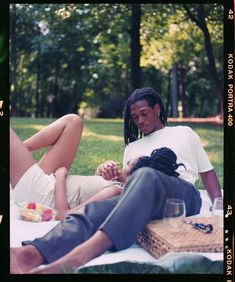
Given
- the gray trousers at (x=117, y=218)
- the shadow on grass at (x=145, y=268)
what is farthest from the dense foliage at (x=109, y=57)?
the shadow on grass at (x=145, y=268)

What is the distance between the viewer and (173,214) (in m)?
3.89

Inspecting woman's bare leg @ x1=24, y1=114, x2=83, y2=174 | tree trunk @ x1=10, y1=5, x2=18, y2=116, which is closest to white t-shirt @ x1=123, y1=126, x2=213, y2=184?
woman's bare leg @ x1=24, y1=114, x2=83, y2=174

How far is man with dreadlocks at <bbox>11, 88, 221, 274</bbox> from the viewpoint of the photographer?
12.6 ft

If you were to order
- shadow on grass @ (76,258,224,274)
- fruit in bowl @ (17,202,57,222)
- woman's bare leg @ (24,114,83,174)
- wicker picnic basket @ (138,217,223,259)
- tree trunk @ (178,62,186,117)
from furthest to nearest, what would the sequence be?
1. tree trunk @ (178,62,186,117)
2. woman's bare leg @ (24,114,83,174)
3. fruit in bowl @ (17,202,57,222)
4. shadow on grass @ (76,258,224,274)
5. wicker picnic basket @ (138,217,223,259)

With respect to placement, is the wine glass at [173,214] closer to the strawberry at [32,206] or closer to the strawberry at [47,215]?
the strawberry at [47,215]

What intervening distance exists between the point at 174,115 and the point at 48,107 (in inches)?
40.6

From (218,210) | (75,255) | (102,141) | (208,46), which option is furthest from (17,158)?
(208,46)

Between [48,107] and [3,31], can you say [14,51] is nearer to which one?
[3,31]

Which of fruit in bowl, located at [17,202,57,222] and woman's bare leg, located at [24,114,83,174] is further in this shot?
woman's bare leg, located at [24,114,83,174]

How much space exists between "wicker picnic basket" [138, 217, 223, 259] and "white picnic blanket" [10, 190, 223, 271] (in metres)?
0.04

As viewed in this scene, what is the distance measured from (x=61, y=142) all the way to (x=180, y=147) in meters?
0.96

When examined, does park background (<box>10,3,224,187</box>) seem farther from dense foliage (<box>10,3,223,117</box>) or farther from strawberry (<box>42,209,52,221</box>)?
strawberry (<box>42,209,52,221</box>)

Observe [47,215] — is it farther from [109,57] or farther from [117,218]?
[109,57]

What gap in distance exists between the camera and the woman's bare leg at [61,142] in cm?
423
